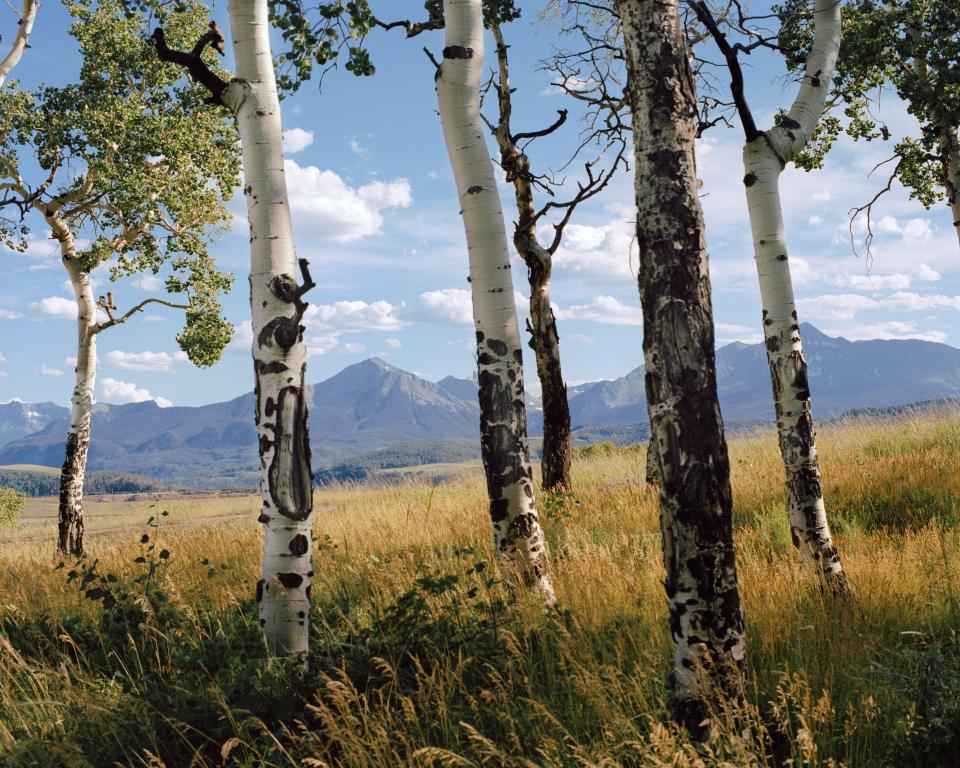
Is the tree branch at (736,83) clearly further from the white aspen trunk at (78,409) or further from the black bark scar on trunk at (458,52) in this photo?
the white aspen trunk at (78,409)

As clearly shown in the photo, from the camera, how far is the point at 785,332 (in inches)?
220

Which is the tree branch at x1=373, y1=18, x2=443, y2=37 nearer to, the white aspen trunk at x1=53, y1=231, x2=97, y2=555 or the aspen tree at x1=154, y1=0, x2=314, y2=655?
the aspen tree at x1=154, y1=0, x2=314, y2=655

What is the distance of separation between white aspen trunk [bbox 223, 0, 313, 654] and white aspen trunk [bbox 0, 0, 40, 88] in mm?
10234

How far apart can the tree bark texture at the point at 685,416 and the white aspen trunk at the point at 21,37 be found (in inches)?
539

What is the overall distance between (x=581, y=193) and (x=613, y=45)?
328 cm

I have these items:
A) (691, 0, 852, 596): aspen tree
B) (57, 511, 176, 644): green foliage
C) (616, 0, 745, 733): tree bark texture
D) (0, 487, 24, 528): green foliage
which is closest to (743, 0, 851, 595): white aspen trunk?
(691, 0, 852, 596): aspen tree

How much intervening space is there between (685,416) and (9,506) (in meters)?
30.7

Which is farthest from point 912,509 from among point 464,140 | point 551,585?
point 464,140

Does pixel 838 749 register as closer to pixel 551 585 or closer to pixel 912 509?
pixel 551 585

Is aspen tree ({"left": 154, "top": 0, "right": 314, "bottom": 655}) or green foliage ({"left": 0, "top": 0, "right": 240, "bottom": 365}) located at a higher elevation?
green foliage ({"left": 0, "top": 0, "right": 240, "bottom": 365})

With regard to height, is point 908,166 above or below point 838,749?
above

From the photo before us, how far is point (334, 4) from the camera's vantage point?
758 centimetres

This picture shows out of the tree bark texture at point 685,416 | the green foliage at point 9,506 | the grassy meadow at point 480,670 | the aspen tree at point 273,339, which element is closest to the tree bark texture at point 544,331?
the grassy meadow at point 480,670

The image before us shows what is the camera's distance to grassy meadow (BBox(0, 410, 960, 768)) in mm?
3074
